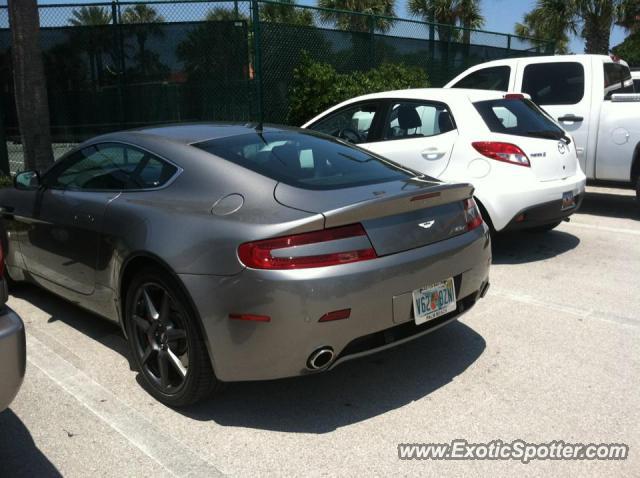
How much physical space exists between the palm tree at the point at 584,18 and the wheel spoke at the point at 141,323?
2216 cm

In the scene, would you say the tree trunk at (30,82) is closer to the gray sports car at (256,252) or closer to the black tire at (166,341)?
the gray sports car at (256,252)

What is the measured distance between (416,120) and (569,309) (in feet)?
7.96

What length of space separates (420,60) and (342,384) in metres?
11.3

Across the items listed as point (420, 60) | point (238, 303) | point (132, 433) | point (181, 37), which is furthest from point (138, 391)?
point (420, 60)

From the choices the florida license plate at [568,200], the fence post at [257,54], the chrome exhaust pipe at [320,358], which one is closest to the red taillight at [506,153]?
the florida license plate at [568,200]

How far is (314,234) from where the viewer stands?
289cm

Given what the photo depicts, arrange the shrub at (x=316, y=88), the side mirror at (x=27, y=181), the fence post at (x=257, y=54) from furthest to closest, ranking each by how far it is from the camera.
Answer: the shrub at (x=316, y=88)
the fence post at (x=257, y=54)
the side mirror at (x=27, y=181)

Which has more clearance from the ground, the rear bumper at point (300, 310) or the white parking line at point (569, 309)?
the rear bumper at point (300, 310)

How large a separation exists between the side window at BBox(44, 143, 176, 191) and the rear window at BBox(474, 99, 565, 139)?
11.0ft

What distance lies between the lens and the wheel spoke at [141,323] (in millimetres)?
3391

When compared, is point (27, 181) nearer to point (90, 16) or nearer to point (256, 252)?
point (256, 252)

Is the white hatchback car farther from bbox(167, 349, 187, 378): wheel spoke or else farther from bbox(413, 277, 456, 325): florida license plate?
bbox(167, 349, 187, 378): wheel spoke

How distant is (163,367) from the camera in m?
3.32

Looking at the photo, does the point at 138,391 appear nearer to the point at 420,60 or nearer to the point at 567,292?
the point at 567,292
